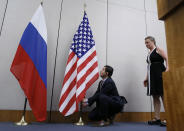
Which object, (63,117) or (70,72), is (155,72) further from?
(63,117)

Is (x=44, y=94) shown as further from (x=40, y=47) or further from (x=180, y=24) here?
(x=180, y=24)

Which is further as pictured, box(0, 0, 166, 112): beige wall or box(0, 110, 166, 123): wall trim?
box(0, 0, 166, 112): beige wall

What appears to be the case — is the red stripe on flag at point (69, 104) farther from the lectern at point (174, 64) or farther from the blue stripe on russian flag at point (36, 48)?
the lectern at point (174, 64)

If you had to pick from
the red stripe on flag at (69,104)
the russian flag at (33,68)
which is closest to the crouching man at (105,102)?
the red stripe on flag at (69,104)

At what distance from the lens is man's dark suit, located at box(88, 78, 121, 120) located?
1.86m

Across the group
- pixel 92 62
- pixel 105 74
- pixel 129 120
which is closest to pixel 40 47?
pixel 92 62

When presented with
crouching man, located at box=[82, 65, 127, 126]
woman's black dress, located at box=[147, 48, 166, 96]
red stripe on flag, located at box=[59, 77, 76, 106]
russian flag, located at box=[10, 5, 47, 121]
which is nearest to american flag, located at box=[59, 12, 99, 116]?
red stripe on flag, located at box=[59, 77, 76, 106]

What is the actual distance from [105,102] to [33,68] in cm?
96

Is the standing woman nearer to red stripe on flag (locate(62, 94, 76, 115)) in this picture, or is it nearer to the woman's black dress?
the woman's black dress

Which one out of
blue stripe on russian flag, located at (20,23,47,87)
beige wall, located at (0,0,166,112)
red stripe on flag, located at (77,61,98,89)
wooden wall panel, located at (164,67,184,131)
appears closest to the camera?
wooden wall panel, located at (164,67,184,131)

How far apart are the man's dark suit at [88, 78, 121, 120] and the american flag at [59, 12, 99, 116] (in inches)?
6.5

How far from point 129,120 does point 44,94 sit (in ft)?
4.58

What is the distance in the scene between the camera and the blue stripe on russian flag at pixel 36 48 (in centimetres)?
192

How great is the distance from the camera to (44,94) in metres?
1.90
